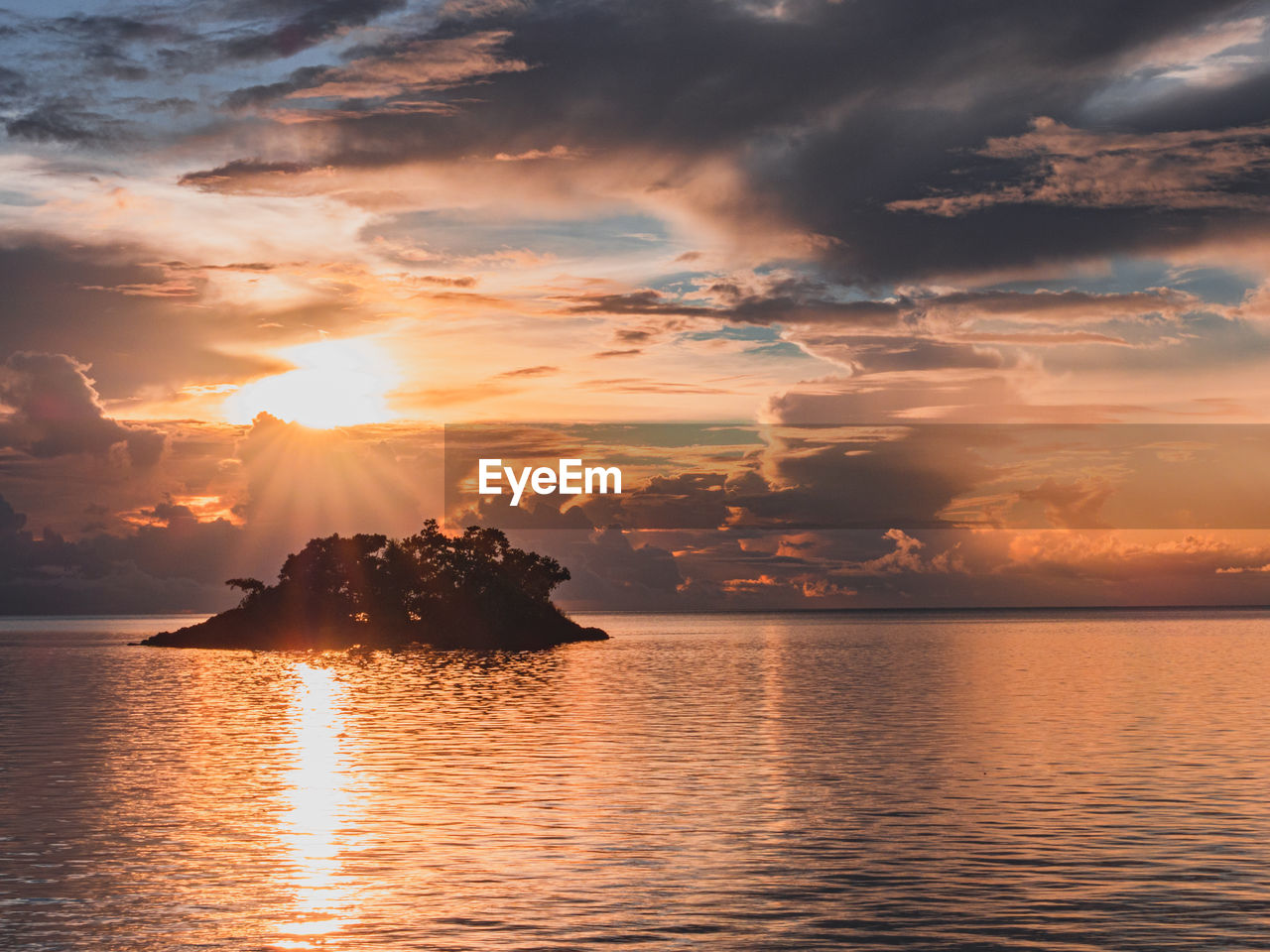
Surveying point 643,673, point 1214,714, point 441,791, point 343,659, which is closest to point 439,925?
point 441,791

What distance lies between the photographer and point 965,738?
68812mm

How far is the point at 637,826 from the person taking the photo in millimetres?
41156

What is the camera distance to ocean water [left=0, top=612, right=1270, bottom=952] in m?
28.9

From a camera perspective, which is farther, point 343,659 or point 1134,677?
point 343,659

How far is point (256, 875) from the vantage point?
34156 millimetres

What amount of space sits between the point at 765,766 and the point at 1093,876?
79.6 feet

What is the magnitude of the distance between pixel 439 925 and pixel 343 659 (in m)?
152

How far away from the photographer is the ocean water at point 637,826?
28.9 meters

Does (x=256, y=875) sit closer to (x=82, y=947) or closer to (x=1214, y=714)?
(x=82, y=947)

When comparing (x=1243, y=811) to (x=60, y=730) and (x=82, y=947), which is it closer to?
(x=82, y=947)

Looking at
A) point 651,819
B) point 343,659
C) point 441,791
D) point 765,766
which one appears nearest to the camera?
point 651,819

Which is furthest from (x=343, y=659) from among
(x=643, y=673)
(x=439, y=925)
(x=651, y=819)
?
(x=439, y=925)

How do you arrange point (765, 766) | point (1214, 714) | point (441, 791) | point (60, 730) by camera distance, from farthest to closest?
1. point (1214, 714)
2. point (60, 730)
3. point (765, 766)
4. point (441, 791)

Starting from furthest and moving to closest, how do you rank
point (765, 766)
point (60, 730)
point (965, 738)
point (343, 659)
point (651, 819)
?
point (343, 659)
point (60, 730)
point (965, 738)
point (765, 766)
point (651, 819)
